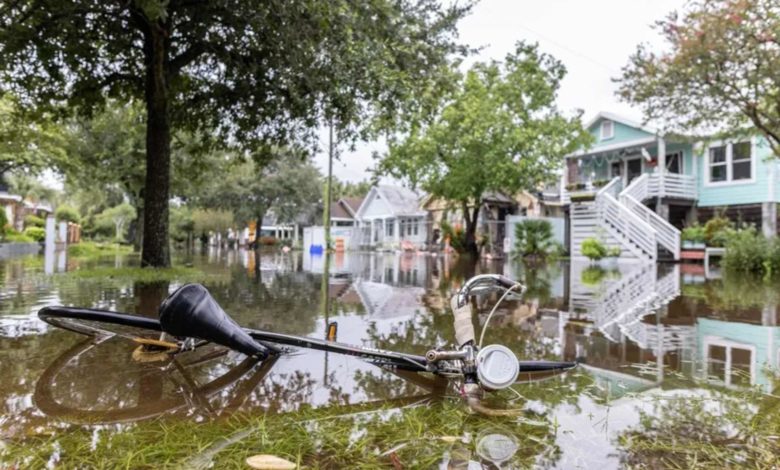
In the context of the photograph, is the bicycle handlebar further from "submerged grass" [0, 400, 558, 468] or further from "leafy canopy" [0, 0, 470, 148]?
"leafy canopy" [0, 0, 470, 148]

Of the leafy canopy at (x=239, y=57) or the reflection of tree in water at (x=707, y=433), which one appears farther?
the leafy canopy at (x=239, y=57)

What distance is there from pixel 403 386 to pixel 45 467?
5.59ft

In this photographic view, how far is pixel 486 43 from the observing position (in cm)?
1084

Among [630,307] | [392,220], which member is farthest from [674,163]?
[392,220]

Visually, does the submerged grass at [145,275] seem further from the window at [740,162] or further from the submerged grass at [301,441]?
the window at [740,162]

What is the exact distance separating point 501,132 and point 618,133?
8436 millimetres

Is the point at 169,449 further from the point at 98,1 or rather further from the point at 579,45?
the point at 579,45

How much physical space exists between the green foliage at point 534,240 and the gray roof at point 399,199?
1810cm

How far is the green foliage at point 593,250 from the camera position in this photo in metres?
19.1

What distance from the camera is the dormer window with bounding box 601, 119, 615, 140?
24.9 meters

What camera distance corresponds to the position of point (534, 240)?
71.3 ft

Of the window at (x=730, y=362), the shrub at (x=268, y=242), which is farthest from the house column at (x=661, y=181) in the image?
the shrub at (x=268, y=242)

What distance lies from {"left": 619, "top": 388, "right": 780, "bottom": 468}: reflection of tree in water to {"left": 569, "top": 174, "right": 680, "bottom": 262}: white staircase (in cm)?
1751

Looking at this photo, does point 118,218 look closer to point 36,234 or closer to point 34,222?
point 34,222
